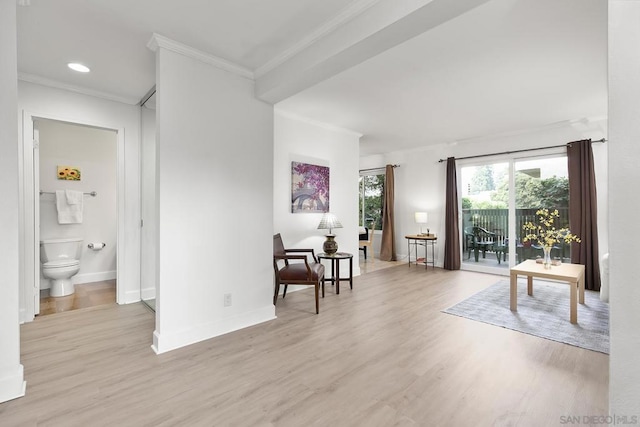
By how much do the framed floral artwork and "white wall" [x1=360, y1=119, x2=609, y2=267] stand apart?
584 cm

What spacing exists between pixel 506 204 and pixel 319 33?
4844 mm

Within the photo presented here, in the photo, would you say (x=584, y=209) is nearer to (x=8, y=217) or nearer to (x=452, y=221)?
(x=452, y=221)

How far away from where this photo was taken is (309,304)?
12.3 feet

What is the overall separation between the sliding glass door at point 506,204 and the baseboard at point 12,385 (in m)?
6.38

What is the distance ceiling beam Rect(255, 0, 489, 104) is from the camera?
1.74 metres

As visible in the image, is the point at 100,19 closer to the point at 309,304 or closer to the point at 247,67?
the point at 247,67

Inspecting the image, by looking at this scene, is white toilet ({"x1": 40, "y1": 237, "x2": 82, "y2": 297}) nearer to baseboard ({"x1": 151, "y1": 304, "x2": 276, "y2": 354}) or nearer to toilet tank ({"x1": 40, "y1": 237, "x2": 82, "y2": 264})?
toilet tank ({"x1": 40, "y1": 237, "x2": 82, "y2": 264})

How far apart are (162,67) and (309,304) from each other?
2.94 meters

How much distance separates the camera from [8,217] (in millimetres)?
1857

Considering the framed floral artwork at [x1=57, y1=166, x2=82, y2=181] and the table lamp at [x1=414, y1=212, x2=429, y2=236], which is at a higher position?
the framed floral artwork at [x1=57, y1=166, x2=82, y2=181]

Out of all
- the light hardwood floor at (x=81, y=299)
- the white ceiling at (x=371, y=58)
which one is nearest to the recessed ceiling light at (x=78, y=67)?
the white ceiling at (x=371, y=58)

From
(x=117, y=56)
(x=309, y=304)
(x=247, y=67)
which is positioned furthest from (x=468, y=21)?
(x=309, y=304)

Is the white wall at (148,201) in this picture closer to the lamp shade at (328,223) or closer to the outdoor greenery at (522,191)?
the lamp shade at (328,223)

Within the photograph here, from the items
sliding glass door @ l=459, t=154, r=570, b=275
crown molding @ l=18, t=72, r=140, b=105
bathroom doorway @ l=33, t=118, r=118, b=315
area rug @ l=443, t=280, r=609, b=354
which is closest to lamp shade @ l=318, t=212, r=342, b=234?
area rug @ l=443, t=280, r=609, b=354
